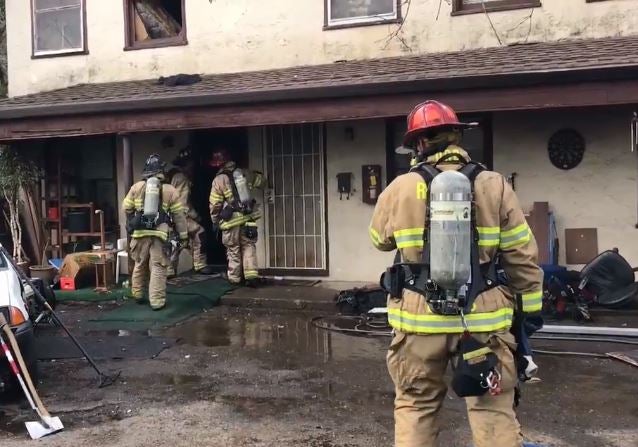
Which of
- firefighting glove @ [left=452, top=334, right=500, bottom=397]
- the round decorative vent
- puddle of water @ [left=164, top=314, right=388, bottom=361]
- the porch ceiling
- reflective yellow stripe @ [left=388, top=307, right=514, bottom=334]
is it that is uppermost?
the porch ceiling

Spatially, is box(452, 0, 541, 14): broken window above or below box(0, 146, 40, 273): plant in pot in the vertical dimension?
above

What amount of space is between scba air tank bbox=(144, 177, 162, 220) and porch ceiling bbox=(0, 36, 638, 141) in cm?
113

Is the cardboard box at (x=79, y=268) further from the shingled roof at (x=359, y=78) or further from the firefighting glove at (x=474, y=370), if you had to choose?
the firefighting glove at (x=474, y=370)

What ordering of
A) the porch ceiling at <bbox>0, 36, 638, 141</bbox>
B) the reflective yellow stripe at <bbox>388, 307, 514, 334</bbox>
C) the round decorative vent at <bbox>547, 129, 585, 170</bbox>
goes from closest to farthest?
the reflective yellow stripe at <bbox>388, 307, 514, 334</bbox> < the porch ceiling at <bbox>0, 36, 638, 141</bbox> < the round decorative vent at <bbox>547, 129, 585, 170</bbox>

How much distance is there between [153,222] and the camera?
871 centimetres

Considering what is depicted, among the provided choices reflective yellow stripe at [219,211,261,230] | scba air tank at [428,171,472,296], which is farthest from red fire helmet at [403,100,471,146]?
reflective yellow stripe at [219,211,261,230]

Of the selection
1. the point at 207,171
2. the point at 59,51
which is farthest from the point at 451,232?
the point at 59,51

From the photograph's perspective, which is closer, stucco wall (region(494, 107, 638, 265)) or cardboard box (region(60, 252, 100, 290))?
stucco wall (region(494, 107, 638, 265))

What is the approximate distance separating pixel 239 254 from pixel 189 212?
1.41 metres

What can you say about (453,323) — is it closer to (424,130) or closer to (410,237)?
(410,237)

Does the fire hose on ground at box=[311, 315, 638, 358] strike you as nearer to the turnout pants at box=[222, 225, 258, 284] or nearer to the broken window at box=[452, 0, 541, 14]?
the turnout pants at box=[222, 225, 258, 284]

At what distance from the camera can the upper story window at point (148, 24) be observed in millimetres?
11617

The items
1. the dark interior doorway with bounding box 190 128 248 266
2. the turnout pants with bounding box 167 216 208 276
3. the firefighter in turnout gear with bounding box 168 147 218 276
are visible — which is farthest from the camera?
the dark interior doorway with bounding box 190 128 248 266

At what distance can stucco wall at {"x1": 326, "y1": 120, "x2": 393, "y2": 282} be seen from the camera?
10.1m
